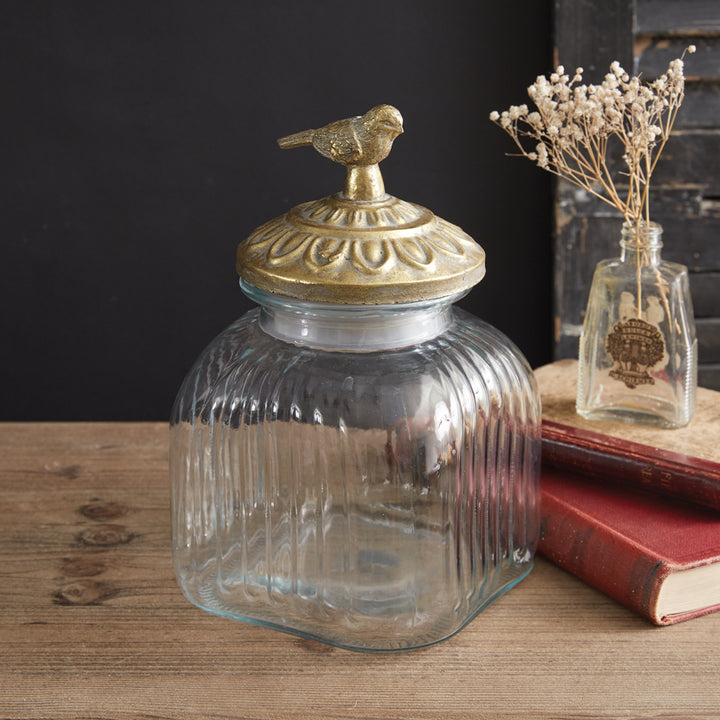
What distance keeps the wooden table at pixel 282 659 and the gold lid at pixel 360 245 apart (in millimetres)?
316

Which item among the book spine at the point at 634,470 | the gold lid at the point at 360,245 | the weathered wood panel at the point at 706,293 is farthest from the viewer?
the weathered wood panel at the point at 706,293

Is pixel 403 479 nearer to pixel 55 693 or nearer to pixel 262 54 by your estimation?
pixel 55 693

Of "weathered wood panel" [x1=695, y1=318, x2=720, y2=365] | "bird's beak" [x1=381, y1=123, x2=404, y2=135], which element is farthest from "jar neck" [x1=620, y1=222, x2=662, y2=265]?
"weathered wood panel" [x1=695, y1=318, x2=720, y2=365]

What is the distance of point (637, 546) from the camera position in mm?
847

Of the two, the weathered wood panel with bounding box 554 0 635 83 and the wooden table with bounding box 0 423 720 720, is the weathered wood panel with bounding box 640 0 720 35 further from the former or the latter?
the wooden table with bounding box 0 423 720 720

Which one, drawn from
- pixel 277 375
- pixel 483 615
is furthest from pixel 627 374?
pixel 277 375

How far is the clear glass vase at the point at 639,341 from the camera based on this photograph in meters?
0.99

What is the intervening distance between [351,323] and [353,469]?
0.40 ft

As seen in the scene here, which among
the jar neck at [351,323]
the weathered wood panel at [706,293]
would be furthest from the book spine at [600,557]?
the weathered wood panel at [706,293]

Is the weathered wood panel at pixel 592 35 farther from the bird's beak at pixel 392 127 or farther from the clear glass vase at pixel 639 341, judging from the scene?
the bird's beak at pixel 392 127

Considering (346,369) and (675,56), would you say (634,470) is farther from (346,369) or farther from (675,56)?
(675,56)

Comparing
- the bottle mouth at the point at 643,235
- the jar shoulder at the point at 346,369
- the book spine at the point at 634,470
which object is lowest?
the book spine at the point at 634,470

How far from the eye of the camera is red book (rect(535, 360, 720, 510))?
91 centimetres

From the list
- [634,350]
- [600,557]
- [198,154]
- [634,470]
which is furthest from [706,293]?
[198,154]
